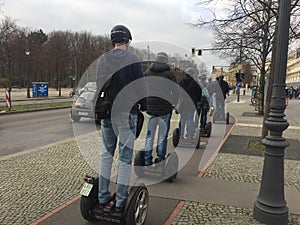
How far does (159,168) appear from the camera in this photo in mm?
4801

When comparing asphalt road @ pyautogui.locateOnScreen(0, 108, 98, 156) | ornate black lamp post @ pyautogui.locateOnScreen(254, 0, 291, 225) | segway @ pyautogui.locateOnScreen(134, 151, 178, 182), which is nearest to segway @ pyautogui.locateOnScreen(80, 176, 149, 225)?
segway @ pyautogui.locateOnScreen(134, 151, 178, 182)

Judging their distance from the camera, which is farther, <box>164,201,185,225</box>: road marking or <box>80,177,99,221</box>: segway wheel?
<box>164,201,185,225</box>: road marking

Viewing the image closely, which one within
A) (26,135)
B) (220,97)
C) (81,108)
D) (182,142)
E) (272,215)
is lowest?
(26,135)

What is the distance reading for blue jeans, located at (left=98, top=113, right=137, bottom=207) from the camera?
3.13m

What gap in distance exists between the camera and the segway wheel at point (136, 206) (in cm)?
306

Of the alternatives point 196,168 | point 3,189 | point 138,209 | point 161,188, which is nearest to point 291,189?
point 196,168

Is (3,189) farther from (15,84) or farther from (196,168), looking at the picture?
(15,84)

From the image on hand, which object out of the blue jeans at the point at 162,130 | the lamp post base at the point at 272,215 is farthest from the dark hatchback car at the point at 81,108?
the lamp post base at the point at 272,215

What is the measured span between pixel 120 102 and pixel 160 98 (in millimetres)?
1837

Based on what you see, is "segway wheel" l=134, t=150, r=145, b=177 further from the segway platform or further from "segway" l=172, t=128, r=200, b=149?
the segway platform

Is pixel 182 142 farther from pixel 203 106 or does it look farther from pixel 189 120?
pixel 203 106

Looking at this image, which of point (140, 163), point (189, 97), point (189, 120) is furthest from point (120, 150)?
point (189, 120)

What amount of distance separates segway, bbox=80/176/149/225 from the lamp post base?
1372mm

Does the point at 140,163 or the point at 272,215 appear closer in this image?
the point at 272,215
